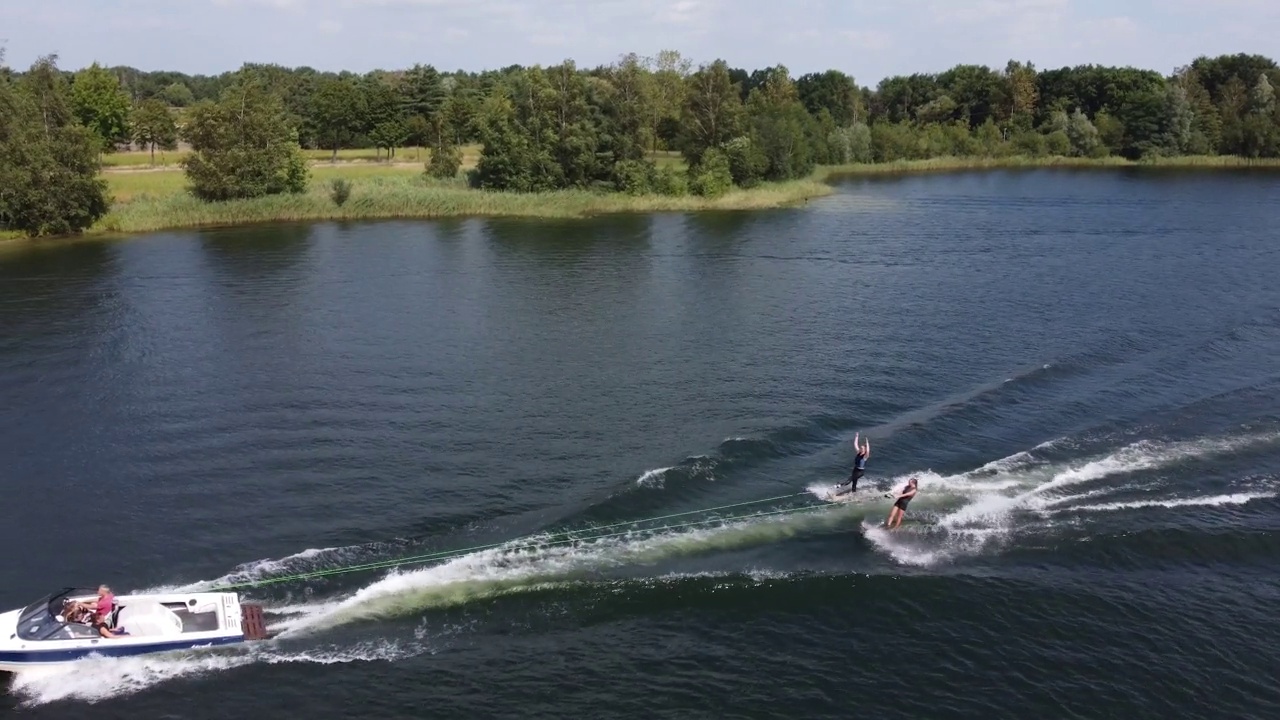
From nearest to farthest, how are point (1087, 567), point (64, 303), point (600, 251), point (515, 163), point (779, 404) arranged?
1. point (1087, 567)
2. point (779, 404)
3. point (64, 303)
4. point (600, 251)
5. point (515, 163)

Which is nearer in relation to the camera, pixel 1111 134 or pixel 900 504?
pixel 900 504

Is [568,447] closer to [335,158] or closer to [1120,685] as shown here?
[1120,685]

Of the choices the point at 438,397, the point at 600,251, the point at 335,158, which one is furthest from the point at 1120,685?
the point at 335,158

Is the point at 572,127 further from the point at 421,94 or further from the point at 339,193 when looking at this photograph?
the point at 421,94

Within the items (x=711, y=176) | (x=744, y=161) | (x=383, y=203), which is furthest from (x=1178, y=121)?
(x=383, y=203)

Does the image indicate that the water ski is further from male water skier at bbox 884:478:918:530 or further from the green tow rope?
male water skier at bbox 884:478:918:530

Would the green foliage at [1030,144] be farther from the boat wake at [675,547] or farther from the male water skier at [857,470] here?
the male water skier at [857,470]

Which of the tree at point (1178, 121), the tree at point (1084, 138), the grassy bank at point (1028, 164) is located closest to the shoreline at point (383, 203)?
the grassy bank at point (1028, 164)
